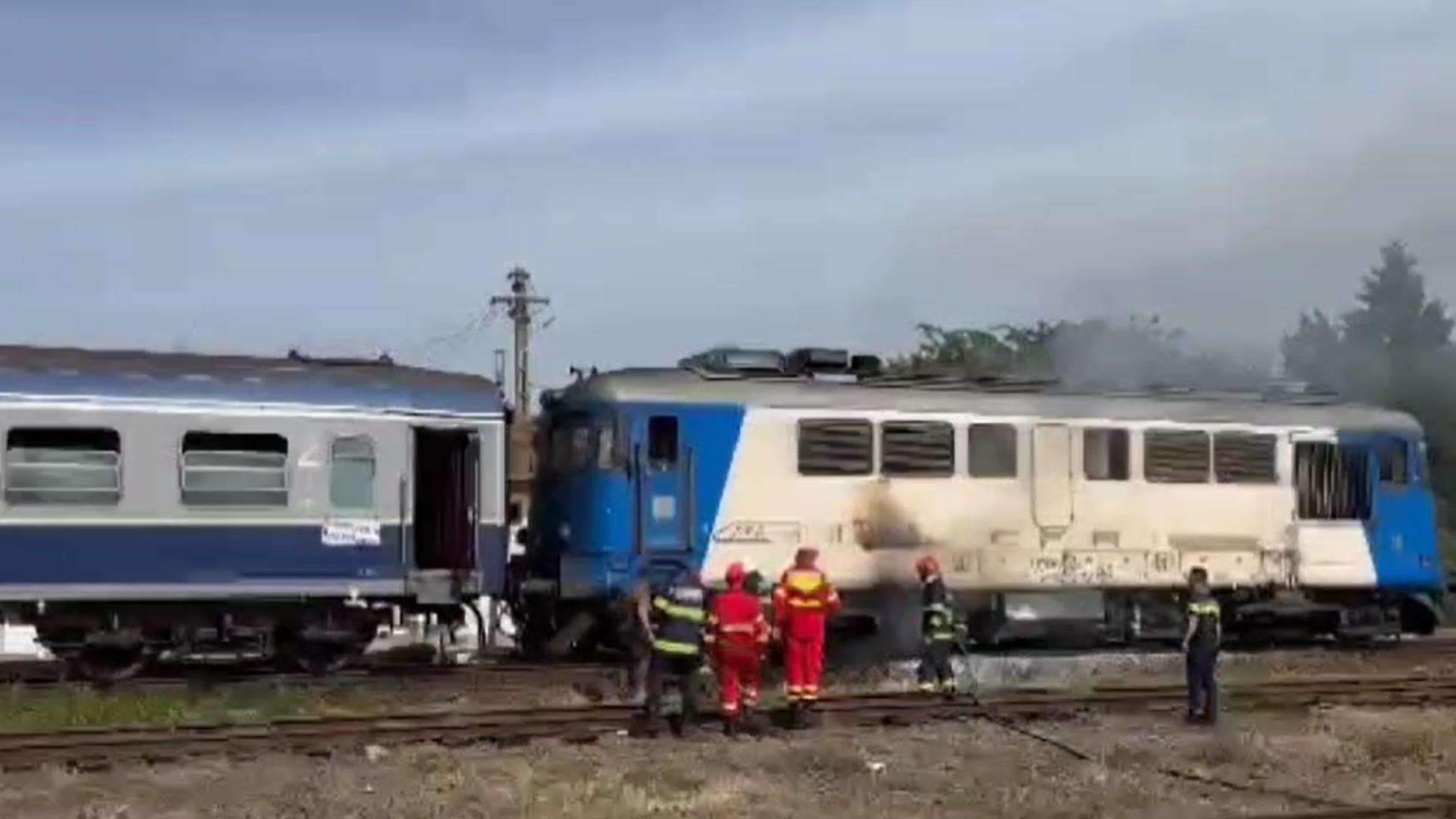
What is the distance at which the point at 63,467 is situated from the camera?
57.7 ft

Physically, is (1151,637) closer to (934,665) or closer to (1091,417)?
(1091,417)

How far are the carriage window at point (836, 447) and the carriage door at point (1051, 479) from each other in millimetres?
2296

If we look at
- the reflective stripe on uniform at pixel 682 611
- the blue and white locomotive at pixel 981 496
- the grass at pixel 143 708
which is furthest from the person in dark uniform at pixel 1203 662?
the grass at pixel 143 708

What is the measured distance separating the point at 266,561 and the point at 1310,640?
48.6 feet

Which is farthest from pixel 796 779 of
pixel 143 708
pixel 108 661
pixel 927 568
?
pixel 108 661

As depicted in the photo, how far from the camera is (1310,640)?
2594 cm

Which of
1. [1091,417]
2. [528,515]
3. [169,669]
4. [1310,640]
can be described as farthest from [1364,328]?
[169,669]

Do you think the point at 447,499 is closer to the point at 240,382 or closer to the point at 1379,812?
the point at 240,382

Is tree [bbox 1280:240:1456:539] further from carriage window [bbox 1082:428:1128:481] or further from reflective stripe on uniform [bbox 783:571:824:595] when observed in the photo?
reflective stripe on uniform [bbox 783:571:824:595]

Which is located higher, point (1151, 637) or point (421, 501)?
point (421, 501)

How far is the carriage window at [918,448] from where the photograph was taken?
21.2m

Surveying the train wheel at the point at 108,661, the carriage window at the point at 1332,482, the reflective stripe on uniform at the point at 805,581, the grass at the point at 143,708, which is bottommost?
the grass at the point at 143,708

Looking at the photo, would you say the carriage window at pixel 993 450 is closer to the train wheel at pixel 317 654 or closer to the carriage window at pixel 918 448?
the carriage window at pixel 918 448

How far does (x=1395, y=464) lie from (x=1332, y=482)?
141 centimetres
